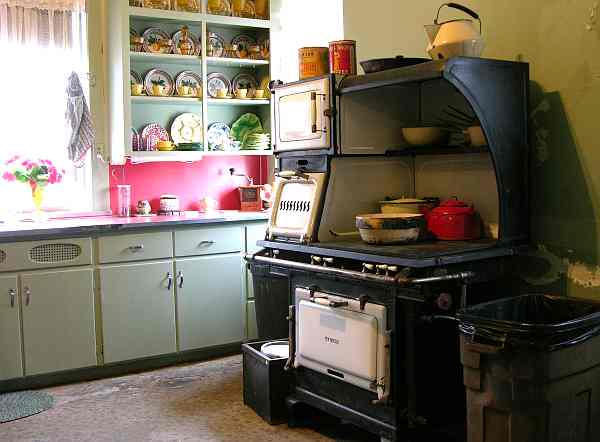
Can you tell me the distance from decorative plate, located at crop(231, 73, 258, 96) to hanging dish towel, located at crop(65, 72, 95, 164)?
1018 millimetres

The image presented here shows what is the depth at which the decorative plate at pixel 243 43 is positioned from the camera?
186 inches

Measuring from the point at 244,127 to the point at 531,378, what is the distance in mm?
3146

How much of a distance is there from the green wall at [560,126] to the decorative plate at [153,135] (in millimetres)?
2246

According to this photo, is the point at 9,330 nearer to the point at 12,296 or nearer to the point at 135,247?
the point at 12,296

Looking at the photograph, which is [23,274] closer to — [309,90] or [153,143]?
[153,143]

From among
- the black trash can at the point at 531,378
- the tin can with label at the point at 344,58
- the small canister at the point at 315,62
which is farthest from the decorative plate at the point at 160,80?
the black trash can at the point at 531,378

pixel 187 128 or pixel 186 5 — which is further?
pixel 187 128

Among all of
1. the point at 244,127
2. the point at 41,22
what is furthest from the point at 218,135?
the point at 41,22

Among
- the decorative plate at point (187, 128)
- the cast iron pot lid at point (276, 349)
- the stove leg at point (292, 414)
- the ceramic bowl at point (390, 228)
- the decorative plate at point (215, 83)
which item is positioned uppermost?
the decorative plate at point (215, 83)

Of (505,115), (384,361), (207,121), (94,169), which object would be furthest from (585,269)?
(94,169)

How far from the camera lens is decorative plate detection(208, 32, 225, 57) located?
15.1ft

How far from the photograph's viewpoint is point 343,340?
2.79 metres

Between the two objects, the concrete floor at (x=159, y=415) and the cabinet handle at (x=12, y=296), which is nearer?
the concrete floor at (x=159, y=415)

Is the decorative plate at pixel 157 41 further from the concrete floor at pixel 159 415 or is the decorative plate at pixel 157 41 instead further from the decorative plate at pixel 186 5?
the concrete floor at pixel 159 415
